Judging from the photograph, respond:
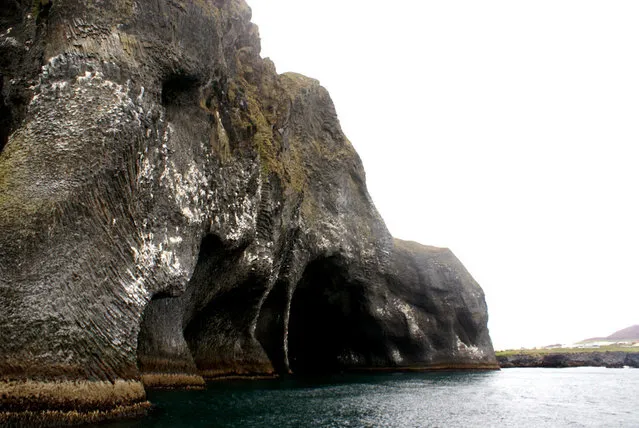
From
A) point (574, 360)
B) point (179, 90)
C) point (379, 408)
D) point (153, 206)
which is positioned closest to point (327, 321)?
point (379, 408)

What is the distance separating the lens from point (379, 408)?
2098 centimetres

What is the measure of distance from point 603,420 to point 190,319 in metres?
20.7

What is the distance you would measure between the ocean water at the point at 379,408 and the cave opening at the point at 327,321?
14.5 meters

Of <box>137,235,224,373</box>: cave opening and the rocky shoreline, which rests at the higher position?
<box>137,235,224,373</box>: cave opening

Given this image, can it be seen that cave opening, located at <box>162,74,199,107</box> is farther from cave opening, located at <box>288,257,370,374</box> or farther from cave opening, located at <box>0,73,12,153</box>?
cave opening, located at <box>288,257,370,374</box>

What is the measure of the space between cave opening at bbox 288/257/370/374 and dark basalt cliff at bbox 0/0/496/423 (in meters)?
0.29

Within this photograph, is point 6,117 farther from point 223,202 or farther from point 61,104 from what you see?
point 223,202

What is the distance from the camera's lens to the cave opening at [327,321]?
4366 centimetres

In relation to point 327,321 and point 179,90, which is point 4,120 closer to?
point 179,90

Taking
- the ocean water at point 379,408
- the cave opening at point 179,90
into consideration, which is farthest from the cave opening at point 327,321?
the cave opening at point 179,90

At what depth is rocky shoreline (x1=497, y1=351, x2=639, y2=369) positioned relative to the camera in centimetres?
7832

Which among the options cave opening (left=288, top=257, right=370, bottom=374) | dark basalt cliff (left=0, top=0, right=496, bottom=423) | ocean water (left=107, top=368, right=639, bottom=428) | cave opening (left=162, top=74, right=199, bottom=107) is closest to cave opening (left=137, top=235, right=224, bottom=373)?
dark basalt cliff (left=0, top=0, right=496, bottom=423)

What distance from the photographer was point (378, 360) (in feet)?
163

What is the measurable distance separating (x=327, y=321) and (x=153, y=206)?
30295 millimetres
